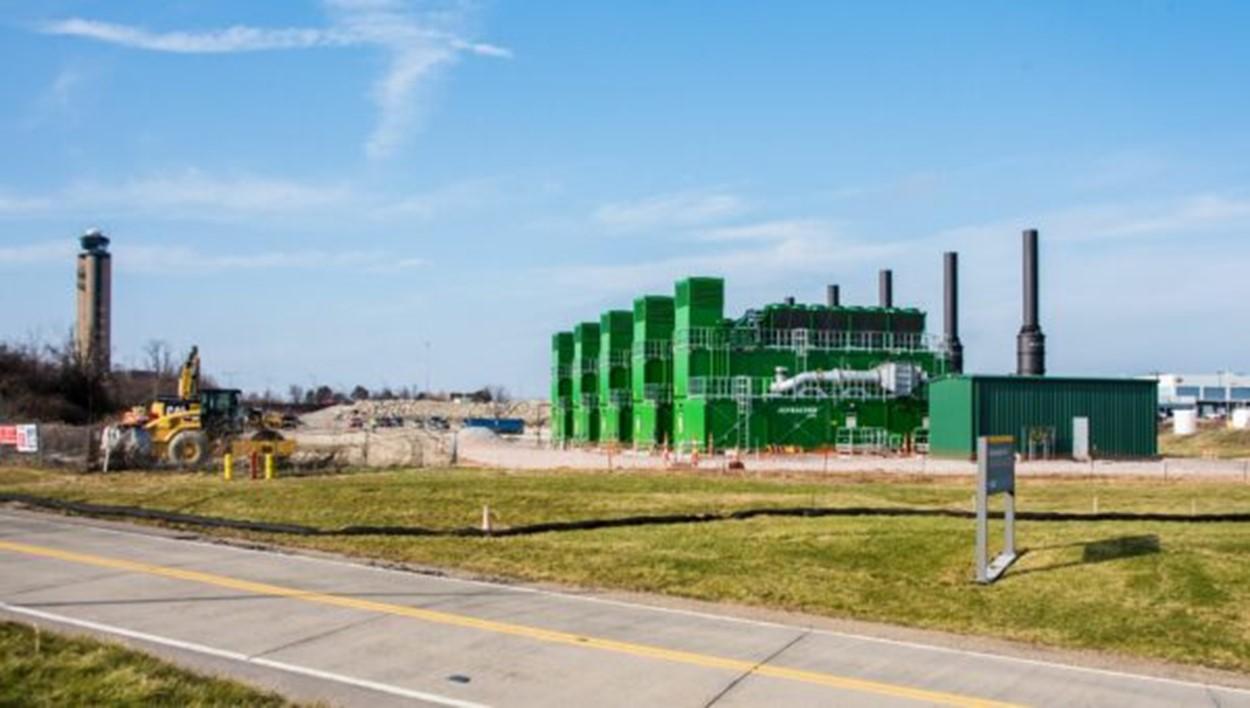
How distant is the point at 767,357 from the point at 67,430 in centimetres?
3896

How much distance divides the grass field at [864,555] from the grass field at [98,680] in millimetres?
6618

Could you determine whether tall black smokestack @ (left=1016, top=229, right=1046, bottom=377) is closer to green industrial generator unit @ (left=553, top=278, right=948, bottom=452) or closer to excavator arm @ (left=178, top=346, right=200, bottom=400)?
green industrial generator unit @ (left=553, top=278, right=948, bottom=452)

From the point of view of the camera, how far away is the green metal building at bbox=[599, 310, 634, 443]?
8025 cm

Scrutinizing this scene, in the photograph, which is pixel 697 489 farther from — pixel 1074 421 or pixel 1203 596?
pixel 1074 421

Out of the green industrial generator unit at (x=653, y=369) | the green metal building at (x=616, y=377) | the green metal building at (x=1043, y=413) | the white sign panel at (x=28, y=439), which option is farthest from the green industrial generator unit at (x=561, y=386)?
the white sign panel at (x=28, y=439)

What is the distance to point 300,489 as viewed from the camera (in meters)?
29.3

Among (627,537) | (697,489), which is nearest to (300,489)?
(697,489)

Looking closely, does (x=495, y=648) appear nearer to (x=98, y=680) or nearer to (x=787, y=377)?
(x=98, y=680)

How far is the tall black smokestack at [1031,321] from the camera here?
67.3m

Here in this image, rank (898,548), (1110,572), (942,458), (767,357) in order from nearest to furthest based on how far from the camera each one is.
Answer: (1110,572)
(898,548)
(942,458)
(767,357)

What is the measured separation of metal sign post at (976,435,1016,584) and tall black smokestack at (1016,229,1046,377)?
178ft

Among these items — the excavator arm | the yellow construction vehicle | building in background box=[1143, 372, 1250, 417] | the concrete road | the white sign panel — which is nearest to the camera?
the concrete road

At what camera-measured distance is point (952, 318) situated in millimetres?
72562

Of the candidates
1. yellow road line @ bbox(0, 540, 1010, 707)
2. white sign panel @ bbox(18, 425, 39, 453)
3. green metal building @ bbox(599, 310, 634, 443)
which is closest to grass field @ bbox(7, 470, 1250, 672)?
yellow road line @ bbox(0, 540, 1010, 707)
